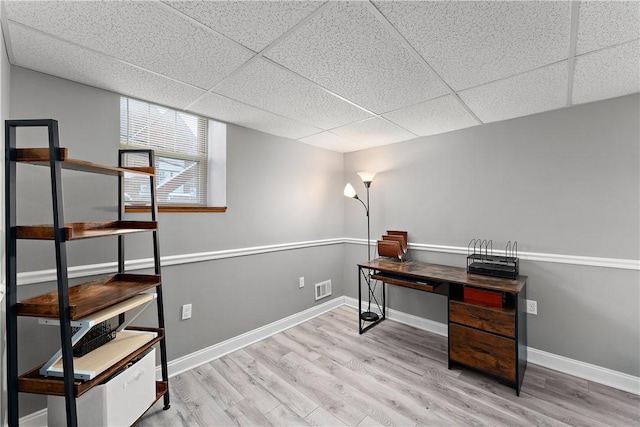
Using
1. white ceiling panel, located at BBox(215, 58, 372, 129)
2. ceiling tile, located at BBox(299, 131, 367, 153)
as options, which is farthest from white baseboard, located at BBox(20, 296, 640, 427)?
white ceiling panel, located at BBox(215, 58, 372, 129)

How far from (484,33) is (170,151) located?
91.1 inches

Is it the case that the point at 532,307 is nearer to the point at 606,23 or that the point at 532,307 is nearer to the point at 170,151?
the point at 606,23

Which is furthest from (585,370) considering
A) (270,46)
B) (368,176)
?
(270,46)

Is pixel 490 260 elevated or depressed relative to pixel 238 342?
elevated

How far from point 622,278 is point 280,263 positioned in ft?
9.21

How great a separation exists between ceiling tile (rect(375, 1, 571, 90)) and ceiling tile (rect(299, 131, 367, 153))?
4.85 ft

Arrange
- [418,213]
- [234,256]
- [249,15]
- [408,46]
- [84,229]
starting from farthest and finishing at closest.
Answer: [418,213] → [234,256] → [84,229] → [408,46] → [249,15]

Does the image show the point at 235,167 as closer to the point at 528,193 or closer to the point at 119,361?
the point at 119,361

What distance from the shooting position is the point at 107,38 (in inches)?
51.0

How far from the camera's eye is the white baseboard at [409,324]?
1.94 meters

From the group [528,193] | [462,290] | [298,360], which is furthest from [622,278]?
[298,360]

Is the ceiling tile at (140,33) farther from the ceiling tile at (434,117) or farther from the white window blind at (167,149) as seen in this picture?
the ceiling tile at (434,117)

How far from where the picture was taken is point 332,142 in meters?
3.20

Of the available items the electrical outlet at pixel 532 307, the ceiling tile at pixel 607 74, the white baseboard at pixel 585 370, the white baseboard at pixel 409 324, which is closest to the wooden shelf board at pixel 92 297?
the white baseboard at pixel 409 324
